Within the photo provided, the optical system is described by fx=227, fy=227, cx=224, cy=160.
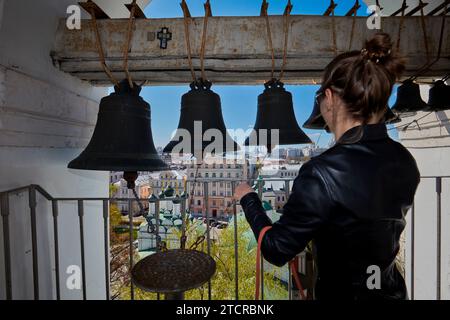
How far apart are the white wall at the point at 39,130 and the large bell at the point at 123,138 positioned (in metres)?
0.44

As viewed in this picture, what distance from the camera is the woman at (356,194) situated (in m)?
0.86

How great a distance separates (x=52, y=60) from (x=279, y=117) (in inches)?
73.1

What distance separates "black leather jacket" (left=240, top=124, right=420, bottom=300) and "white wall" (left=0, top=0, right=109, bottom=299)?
1.65 m

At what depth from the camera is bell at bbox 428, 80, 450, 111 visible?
2.39 metres

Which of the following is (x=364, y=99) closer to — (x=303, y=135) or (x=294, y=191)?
(x=294, y=191)

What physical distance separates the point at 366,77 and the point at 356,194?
463 millimetres

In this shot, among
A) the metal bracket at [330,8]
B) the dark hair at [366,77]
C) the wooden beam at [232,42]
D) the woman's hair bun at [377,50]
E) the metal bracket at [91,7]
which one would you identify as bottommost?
the dark hair at [366,77]

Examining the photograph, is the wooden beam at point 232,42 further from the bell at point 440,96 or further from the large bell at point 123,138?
the bell at point 440,96

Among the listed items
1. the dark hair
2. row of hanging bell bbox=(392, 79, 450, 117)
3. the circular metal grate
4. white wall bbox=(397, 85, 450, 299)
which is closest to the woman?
the dark hair

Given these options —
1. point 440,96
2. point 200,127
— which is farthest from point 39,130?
point 440,96

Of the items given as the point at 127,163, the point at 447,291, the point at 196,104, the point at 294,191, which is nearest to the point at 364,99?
the point at 294,191

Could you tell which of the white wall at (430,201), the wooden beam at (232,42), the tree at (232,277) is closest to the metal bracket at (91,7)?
the wooden beam at (232,42)

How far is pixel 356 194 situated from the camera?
2.80ft
